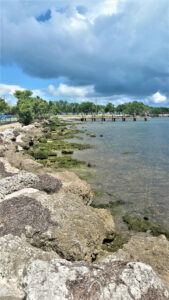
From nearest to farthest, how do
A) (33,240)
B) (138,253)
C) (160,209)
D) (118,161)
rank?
1. (33,240)
2. (138,253)
3. (160,209)
4. (118,161)

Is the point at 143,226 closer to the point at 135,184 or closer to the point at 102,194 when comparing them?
the point at 102,194

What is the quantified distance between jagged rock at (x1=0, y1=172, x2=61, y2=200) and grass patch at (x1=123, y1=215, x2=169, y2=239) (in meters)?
5.61

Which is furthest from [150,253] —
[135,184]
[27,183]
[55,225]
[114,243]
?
[135,184]

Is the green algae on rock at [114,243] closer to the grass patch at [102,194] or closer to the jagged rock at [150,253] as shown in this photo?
the jagged rock at [150,253]

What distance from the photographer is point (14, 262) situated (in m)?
6.06

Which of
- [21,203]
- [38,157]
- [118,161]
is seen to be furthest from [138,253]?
[38,157]

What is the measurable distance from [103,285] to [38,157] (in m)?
30.5

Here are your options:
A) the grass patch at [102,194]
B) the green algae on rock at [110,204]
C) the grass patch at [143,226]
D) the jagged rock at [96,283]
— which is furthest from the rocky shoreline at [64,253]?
the grass patch at [102,194]

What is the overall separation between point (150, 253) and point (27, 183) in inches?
340

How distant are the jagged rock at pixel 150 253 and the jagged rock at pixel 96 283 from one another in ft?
11.2

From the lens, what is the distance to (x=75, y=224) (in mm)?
9195

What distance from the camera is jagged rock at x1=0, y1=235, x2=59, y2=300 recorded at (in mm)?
5248

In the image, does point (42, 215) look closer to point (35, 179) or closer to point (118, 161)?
point (35, 179)

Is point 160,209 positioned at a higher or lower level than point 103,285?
lower
